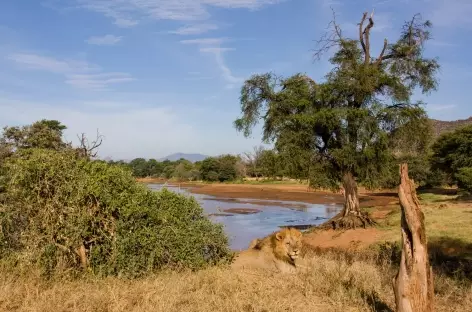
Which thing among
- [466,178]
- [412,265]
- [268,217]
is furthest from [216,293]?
[466,178]

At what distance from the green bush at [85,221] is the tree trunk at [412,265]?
363 cm

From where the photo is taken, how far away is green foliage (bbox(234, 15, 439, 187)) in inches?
813

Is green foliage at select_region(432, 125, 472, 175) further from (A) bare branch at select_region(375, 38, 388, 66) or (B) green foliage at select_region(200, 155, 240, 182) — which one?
(B) green foliage at select_region(200, 155, 240, 182)

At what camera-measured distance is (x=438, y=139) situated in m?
43.2

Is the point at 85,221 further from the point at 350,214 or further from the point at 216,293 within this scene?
the point at 350,214

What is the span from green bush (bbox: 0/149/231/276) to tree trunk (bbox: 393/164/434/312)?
11.9 feet

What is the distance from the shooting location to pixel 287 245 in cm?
867

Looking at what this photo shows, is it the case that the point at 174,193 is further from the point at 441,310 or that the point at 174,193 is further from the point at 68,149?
the point at 441,310

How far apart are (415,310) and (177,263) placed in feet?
13.2

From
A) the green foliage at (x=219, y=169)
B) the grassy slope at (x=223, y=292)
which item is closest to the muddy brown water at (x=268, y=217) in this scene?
the grassy slope at (x=223, y=292)

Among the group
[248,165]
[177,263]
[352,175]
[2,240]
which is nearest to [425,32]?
[352,175]

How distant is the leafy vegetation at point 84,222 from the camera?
7285 millimetres

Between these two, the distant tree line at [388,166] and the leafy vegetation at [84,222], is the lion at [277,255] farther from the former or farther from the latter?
the distant tree line at [388,166]

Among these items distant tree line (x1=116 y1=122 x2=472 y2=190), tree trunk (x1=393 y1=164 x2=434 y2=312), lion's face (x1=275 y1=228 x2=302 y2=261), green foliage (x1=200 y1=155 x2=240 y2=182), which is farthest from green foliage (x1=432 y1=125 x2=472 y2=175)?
green foliage (x1=200 y1=155 x2=240 y2=182)
